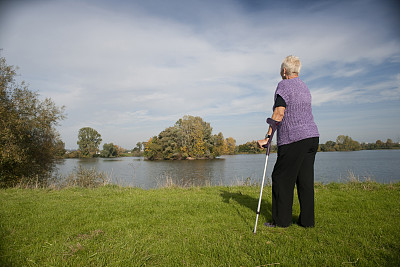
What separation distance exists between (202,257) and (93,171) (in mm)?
13185

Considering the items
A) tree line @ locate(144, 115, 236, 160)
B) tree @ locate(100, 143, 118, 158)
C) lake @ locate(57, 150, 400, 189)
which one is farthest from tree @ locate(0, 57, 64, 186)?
tree @ locate(100, 143, 118, 158)

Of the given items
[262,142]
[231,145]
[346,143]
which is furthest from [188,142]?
[346,143]

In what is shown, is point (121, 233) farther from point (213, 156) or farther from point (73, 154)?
point (73, 154)

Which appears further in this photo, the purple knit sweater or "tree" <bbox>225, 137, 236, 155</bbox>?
"tree" <bbox>225, 137, 236, 155</bbox>

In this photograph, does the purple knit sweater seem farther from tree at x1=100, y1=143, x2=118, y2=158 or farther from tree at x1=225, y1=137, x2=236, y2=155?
tree at x1=100, y1=143, x2=118, y2=158

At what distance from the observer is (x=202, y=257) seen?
99.5 inches

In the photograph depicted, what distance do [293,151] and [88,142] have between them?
75.4m

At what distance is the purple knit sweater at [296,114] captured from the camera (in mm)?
3416

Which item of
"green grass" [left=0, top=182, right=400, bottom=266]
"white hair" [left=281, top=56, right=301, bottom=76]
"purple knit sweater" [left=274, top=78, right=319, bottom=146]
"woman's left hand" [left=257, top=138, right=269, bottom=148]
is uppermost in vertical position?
"white hair" [left=281, top=56, right=301, bottom=76]

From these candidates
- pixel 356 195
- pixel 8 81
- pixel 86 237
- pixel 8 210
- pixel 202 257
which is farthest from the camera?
pixel 8 81

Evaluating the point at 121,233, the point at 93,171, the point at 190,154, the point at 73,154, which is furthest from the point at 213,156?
the point at 121,233

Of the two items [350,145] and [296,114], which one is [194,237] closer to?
[296,114]

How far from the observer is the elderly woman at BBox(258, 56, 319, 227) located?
3412 millimetres

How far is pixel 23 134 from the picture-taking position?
13445 millimetres
